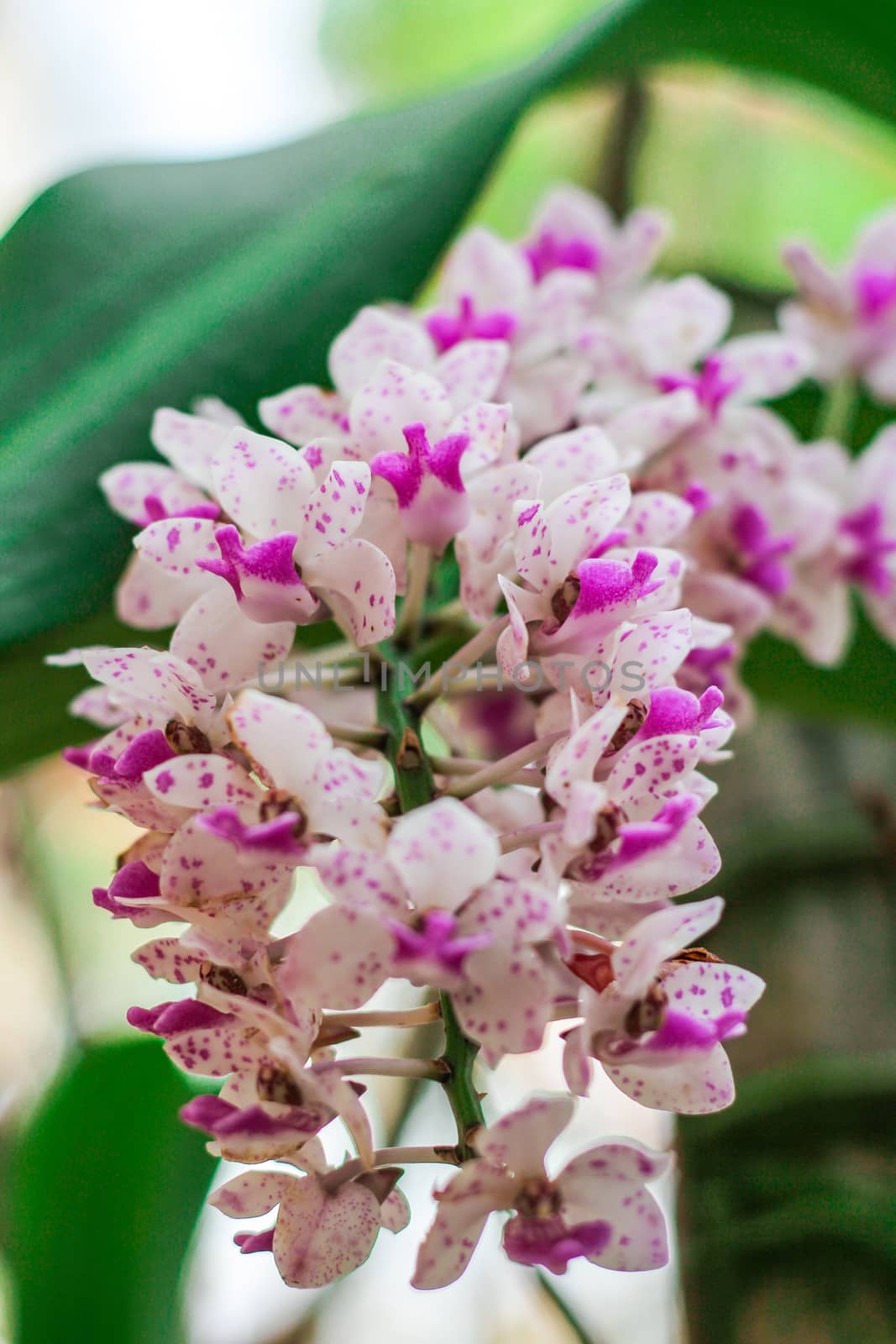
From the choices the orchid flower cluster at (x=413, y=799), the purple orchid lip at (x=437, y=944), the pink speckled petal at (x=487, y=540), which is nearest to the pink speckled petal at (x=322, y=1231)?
the orchid flower cluster at (x=413, y=799)

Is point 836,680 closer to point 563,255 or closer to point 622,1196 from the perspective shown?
point 563,255

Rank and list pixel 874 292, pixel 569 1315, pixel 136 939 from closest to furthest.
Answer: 1. pixel 569 1315
2. pixel 874 292
3. pixel 136 939

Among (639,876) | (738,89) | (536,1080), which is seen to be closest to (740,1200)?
(639,876)

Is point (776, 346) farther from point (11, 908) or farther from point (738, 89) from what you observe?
point (11, 908)

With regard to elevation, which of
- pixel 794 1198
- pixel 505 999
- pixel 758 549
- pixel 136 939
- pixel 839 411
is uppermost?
pixel 505 999

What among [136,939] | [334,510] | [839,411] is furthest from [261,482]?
[136,939]

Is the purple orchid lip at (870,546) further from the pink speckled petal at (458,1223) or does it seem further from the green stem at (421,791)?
the pink speckled petal at (458,1223)

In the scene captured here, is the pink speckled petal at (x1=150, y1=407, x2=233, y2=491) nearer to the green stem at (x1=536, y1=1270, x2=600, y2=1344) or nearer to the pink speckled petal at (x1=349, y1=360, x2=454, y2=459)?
the pink speckled petal at (x1=349, y1=360, x2=454, y2=459)
